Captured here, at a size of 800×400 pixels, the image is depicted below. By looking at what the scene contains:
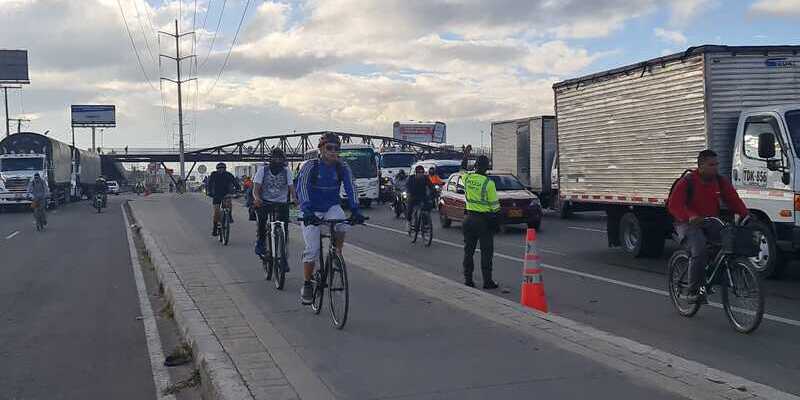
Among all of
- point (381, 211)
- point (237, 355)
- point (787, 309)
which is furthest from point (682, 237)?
point (381, 211)

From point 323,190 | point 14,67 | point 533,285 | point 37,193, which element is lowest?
point 533,285

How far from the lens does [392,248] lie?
17219 millimetres

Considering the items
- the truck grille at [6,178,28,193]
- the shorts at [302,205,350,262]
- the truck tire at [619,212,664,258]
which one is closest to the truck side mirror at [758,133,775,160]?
the truck tire at [619,212,664,258]

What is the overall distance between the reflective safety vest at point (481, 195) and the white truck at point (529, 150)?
50.8 feet

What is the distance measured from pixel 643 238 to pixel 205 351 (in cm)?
948

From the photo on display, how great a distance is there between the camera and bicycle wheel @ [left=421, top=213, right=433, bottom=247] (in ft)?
56.7

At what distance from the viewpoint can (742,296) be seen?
7.64 m

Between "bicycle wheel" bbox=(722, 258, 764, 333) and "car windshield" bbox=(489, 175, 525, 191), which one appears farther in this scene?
"car windshield" bbox=(489, 175, 525, 191)

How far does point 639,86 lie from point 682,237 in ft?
18.1

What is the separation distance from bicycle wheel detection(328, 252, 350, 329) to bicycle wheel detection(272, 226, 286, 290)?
248 centimetres

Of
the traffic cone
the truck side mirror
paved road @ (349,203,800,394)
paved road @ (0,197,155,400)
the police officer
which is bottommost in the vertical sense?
paved road @ (0,197,155,400)

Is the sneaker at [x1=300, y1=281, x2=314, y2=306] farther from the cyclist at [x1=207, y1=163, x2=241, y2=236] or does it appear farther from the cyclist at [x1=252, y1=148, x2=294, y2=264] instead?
the cyclist at [x1=207, y1=163, x2=241, y2=236]

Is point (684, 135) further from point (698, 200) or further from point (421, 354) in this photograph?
point (421, 354)

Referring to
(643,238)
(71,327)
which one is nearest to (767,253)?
(643,238)
